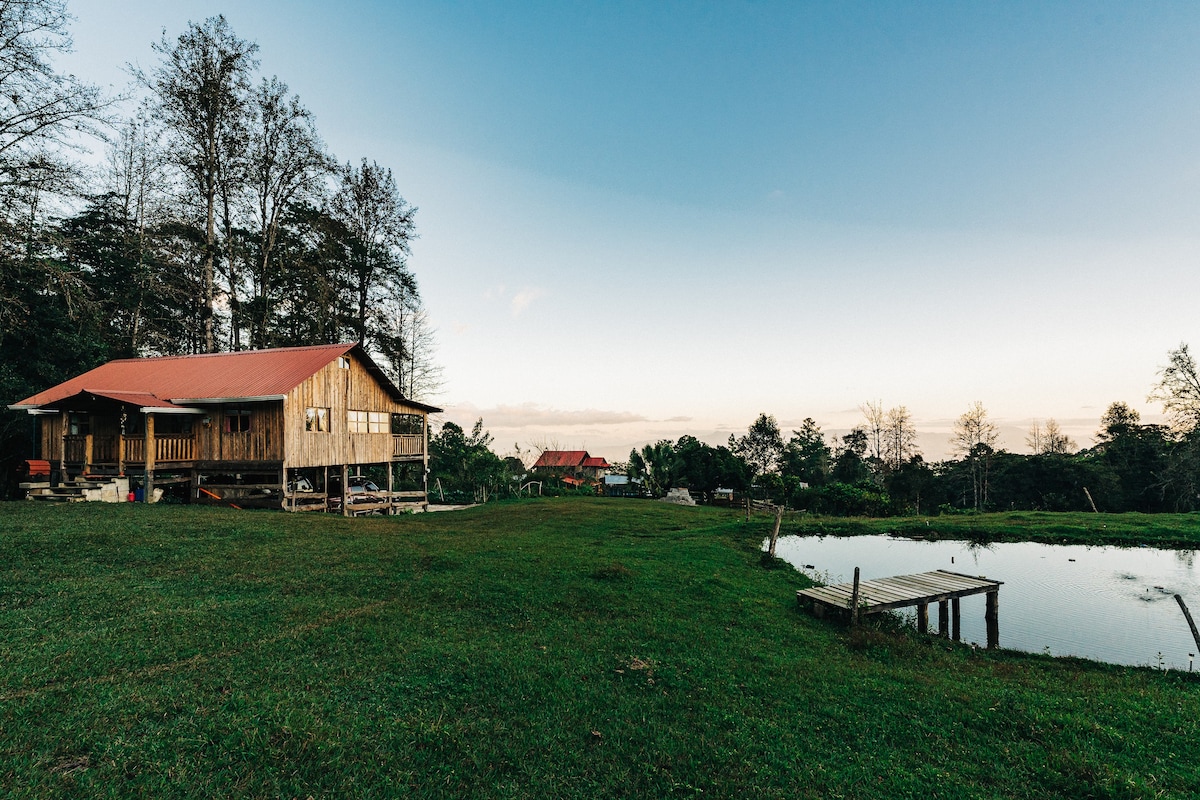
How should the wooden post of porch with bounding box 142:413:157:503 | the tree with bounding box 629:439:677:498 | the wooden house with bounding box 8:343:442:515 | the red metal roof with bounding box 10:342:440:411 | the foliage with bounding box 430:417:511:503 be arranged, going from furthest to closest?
the tree with bounding box 629:439:677:498
the foliage with bounding box 430:417:511:503
the red metal roof with bounding box 10:342:440:411
the wooden house with bounding box 8:343:442:515
the wooden post of porch with bounding box 142:413:157:503

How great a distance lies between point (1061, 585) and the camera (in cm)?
1498

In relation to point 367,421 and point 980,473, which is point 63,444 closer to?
point 367,421

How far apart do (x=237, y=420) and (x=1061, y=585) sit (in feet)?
93.5

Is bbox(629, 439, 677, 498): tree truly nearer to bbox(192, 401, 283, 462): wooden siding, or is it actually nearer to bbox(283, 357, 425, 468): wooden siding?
bbox(283, 357, 425, 468): wooden siding

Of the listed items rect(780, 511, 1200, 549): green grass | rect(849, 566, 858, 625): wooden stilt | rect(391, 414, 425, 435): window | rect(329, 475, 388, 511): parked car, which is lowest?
rect(780, 511, 1200, 549): green grass

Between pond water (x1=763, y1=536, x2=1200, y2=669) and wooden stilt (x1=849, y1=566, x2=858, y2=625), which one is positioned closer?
wooden stilt (x1=849, y1=566, x2=858, y2=625)

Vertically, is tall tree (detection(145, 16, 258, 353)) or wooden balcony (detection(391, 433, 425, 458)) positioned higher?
tall tree (detection(145, 16, 258, 353))

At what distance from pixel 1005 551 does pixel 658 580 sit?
16854 millimetres

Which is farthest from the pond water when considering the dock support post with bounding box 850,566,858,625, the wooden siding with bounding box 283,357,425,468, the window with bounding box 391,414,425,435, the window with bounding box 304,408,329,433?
the window with bounding box 391,414,425,435

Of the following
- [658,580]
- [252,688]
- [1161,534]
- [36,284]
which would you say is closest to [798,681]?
[658,580]

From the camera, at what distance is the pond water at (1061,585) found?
10.5 m

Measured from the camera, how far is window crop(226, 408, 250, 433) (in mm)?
19906

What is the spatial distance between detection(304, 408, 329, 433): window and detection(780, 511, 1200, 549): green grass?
21.3 metres

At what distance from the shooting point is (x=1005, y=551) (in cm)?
2028
